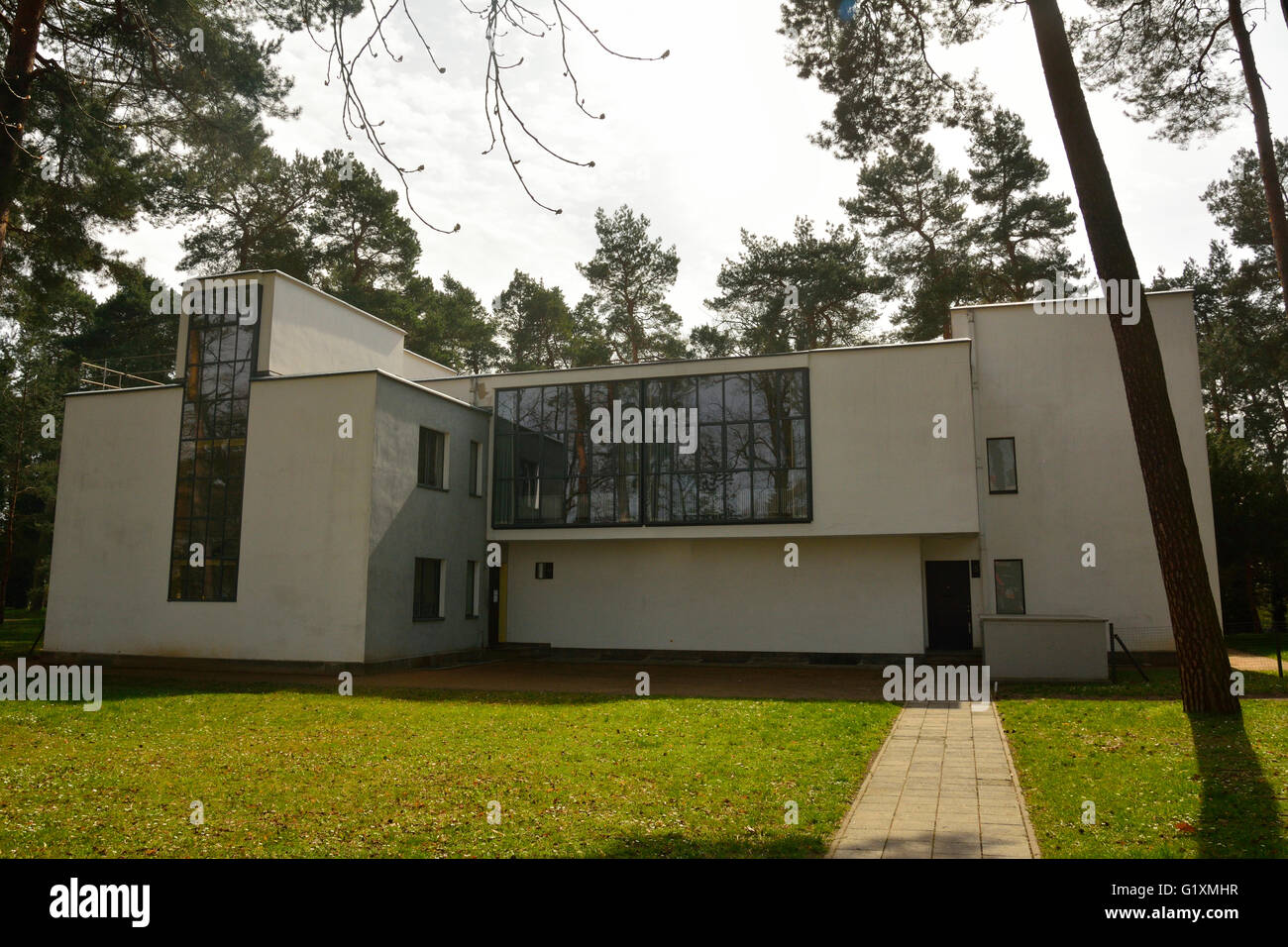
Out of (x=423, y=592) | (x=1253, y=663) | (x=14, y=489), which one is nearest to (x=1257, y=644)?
(x=1253, y=663)

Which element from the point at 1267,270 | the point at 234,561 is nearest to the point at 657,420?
the point at 234,561

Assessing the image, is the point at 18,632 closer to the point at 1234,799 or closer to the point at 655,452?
the point at 655,452

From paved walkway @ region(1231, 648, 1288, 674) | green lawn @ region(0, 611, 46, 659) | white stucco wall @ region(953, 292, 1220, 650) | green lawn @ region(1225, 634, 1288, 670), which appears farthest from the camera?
green lawn @ region(0, 611, 46, 659)

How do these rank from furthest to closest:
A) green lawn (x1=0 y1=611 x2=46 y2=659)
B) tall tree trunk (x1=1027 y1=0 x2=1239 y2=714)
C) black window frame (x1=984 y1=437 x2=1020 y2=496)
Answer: green lawn (x1=0 y1=611 x2=46 y2=659)
black window frame (x1=984 y1=437 x2=1020 y2=496)
tall tree trunk (x1=1027 y1=0 x2=1239 y2=714)

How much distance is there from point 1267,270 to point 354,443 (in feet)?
101

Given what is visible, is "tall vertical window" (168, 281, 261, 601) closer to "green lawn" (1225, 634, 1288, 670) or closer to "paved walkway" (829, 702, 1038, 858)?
"paved walkway" (829, 702, 1038, 858)

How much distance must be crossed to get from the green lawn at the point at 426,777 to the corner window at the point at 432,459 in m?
7.76

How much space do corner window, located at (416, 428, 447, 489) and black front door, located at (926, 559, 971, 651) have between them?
11.7 m

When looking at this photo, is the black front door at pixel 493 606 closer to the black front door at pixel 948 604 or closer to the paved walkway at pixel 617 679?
the paved walkway at pixel 617 679

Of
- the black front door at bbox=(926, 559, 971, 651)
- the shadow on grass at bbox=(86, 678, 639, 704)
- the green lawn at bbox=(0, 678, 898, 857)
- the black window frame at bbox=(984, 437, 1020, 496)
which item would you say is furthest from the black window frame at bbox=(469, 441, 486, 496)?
the black window frame at bbox=(984, 437, 1020, 496)

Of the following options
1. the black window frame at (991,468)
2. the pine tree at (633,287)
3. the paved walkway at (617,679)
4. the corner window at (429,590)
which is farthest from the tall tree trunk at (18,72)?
the pine tree at (633,287)

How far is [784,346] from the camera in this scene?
101 feet

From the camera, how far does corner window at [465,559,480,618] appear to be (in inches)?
818
